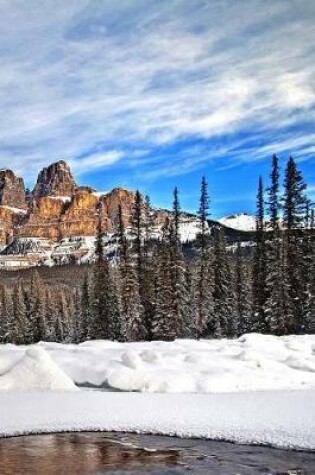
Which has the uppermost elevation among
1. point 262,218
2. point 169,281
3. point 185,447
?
point 262,218

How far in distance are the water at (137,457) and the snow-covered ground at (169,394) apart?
410mm

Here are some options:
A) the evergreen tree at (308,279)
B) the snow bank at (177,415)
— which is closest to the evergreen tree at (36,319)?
the evergreen tree at (308,279)

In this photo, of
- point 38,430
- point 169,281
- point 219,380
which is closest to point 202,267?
point 169,281

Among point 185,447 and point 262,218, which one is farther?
point 262,218

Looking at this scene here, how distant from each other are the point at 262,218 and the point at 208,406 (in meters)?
37.6

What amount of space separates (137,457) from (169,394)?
3.98 meters

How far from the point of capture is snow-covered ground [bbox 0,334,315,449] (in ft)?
34.1

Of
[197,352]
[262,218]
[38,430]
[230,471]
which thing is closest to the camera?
[230,471]

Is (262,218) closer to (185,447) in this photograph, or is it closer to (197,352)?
(197,352)

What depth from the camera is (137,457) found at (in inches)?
354

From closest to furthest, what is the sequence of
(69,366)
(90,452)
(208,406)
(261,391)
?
(90,452)
(208,406)
(261,391)
(69,366)

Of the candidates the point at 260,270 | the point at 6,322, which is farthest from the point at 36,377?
the point at 6,322

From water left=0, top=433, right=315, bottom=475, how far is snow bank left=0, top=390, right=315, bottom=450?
0.29 metres

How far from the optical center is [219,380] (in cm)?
1373
